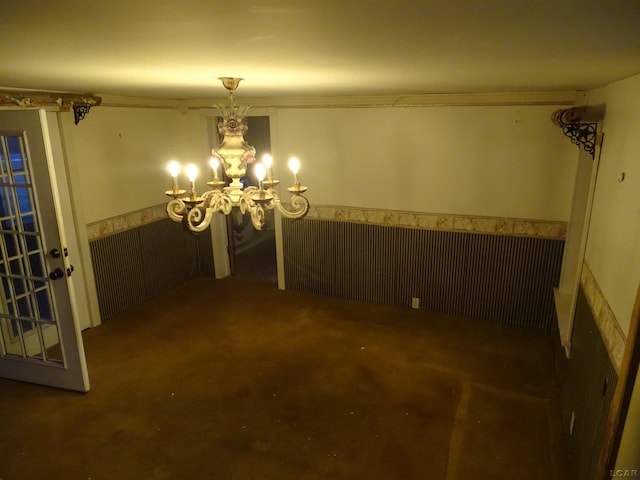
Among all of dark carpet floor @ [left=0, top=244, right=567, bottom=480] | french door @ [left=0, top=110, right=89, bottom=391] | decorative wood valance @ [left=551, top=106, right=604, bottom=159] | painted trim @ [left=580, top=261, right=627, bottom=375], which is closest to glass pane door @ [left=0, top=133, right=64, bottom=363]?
french door @ [left=0, top=110, right=89, bottom=391]

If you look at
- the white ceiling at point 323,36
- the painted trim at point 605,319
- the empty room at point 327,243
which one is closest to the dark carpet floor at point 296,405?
the empty room at point 327,243

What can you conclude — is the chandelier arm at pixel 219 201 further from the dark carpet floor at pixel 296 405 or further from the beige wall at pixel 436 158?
the beige wall at pixel 436 158

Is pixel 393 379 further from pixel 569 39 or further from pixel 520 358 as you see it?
pixel 569 39

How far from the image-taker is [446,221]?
4371mm

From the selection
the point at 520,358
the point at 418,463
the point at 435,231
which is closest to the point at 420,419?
the point at 418,463

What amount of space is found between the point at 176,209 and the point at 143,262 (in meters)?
2.66

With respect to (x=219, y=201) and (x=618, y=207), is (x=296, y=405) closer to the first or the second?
(x=219, y=201)

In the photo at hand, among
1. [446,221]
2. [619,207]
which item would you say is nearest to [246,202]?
[619,207]

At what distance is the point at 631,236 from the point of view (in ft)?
6.44

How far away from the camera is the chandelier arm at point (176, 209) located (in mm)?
2494

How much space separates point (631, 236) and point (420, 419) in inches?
69.5

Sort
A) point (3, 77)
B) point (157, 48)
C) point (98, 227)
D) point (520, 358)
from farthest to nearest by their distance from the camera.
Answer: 1. point (98, 227)
2. point (520, 358)
3. point (3, 77)
4. point (157, 48)

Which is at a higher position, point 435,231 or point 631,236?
point 631,236

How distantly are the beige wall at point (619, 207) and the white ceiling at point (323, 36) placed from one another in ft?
1.11
